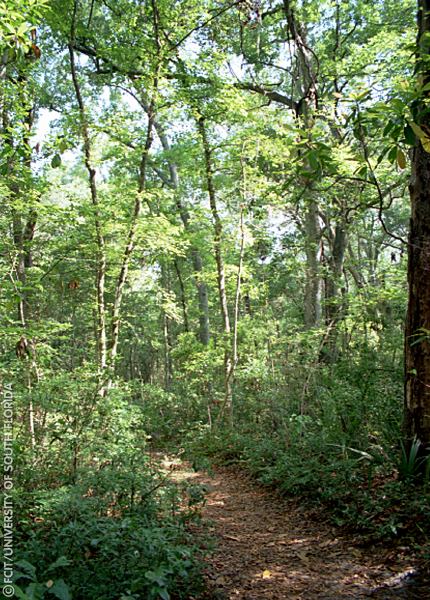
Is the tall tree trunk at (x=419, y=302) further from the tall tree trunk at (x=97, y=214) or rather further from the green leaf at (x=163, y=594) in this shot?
the tall tree trunk at (x=97, y=214)

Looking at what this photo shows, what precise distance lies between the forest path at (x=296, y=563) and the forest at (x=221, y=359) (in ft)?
0.08

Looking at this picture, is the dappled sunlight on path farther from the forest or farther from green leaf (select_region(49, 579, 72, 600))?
green leaf (select_region(49, 579, 72, 600))

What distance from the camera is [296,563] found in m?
4.02

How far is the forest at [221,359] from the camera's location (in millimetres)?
3305

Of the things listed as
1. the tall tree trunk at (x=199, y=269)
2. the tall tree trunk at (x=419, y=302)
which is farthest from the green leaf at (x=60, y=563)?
the tall tree trunk at (x=199, y=269)

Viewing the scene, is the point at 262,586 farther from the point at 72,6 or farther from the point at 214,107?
the point at 72,6

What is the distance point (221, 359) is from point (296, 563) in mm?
7289

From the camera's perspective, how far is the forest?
3.30 m

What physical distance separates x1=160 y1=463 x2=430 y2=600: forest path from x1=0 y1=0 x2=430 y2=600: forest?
0.03m

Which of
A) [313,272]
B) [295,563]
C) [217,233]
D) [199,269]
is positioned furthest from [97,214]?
[199,269]

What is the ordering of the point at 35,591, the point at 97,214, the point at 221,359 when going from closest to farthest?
1. the point at 35,591
2. the point at 97,214
3. the point at 221,359

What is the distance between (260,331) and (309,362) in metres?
3.49

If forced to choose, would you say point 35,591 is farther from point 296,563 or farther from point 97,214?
point 97,214

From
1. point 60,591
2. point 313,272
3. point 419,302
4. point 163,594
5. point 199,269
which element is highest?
point 199,269
